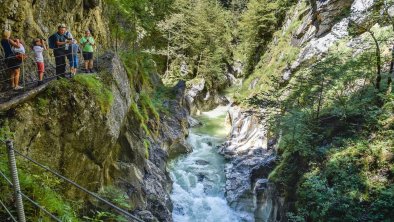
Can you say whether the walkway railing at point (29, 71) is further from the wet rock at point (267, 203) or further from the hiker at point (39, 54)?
the wet rock at point (267, 203)

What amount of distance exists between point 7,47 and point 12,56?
0.96ft

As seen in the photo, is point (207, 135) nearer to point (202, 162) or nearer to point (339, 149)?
point (202, 162)

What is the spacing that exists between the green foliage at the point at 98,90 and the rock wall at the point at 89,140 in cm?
14

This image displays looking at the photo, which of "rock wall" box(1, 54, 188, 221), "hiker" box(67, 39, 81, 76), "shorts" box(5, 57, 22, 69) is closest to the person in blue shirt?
"hiker" box(67, 39, 81, 76)

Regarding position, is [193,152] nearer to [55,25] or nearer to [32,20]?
[55,25]

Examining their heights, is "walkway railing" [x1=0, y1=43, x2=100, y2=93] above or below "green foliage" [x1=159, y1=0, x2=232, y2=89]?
below

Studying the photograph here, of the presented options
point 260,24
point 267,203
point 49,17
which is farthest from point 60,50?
point 260,24

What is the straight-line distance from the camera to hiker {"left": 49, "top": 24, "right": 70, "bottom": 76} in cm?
945

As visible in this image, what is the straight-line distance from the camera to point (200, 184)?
20.0 metres

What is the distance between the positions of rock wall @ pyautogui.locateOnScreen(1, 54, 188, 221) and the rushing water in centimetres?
196

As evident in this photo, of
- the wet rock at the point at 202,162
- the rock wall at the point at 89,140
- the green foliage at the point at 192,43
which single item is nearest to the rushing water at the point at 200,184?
the wet rock at the point at 202,162

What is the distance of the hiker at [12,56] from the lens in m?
8.15

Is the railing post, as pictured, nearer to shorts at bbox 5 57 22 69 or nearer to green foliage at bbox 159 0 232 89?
shorts at bbox 5 57 22 69

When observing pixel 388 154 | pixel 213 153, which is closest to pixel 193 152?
pixel 213 153
